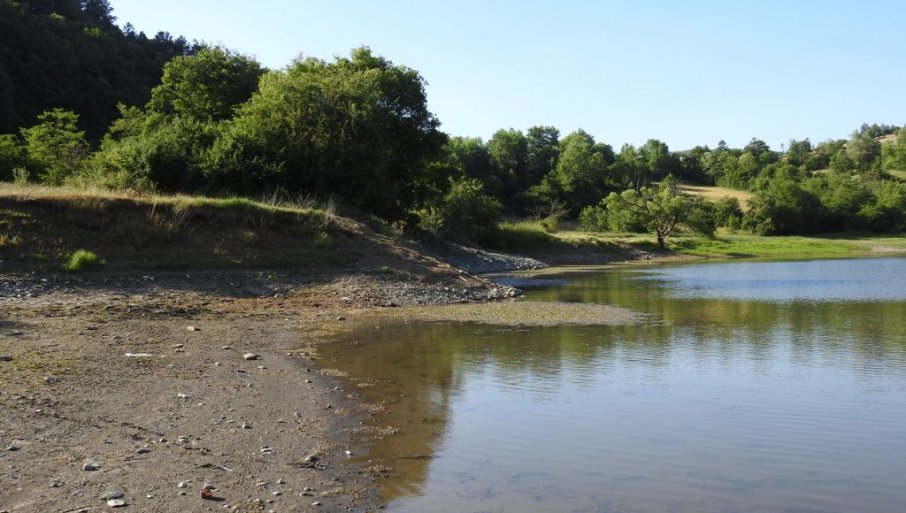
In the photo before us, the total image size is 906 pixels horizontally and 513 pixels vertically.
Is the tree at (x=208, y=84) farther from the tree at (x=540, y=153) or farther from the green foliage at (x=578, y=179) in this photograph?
the tree at (x=540, y=153)

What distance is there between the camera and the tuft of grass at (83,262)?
24.1m

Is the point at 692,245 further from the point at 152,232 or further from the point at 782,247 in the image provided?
the point at 152,232

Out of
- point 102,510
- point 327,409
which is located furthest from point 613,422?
point 102,510

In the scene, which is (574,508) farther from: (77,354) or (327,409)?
(77,354)

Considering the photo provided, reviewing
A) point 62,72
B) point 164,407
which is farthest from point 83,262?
point 62,72

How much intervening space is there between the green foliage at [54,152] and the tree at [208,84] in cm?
684

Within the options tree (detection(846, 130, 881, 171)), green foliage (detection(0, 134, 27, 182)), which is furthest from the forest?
tree (detection(846, 130, 881, 171))

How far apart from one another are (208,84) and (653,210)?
50.8 m

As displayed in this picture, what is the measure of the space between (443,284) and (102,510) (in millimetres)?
24049

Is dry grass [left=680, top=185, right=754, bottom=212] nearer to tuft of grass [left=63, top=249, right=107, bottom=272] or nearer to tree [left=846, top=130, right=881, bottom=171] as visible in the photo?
tree [left=846, top=130, right=881, bottom=171]

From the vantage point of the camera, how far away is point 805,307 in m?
28.2

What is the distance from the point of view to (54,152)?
4094cm

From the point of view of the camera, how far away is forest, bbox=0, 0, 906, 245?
3725 cm

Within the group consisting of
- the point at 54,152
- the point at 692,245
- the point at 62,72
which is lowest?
the point at 692,245
